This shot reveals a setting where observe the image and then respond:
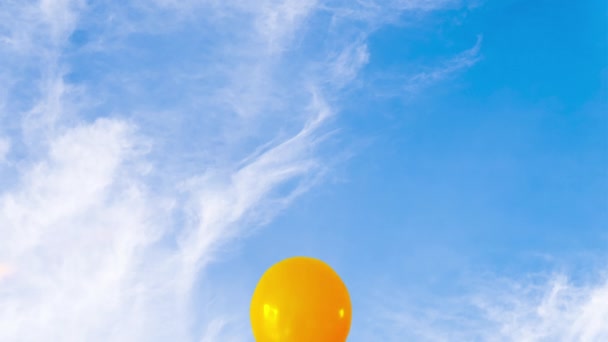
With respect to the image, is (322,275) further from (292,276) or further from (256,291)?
(256,291)

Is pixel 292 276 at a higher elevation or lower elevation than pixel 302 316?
higher

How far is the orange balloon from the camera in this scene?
578 centimetres

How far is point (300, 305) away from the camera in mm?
5797

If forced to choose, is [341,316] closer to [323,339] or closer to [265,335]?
[323,339]

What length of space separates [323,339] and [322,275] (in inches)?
24.1

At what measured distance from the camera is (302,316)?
5777 millimetres

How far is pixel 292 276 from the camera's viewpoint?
5.97 meters

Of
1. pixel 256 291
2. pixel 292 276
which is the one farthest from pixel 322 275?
pixel 256 291

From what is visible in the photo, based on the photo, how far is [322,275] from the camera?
6.05 metres

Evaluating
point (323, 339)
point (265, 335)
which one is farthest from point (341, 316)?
point (265, 335)

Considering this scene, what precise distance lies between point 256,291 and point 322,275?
0.70 metres

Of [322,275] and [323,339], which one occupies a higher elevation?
[322,275]

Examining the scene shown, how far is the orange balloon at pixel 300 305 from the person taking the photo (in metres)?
5.78

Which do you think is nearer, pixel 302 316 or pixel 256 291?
pixel 302 316
